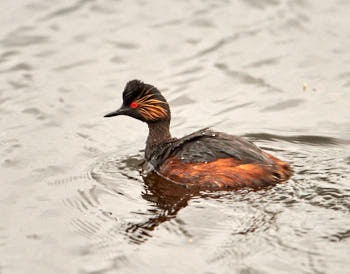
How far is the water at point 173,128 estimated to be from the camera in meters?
6.62

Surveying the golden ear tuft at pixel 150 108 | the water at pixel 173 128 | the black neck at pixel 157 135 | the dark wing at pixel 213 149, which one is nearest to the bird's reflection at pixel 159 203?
the water at pixel 173 128

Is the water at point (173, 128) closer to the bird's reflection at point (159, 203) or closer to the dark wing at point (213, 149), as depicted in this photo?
the bird's reflection at point (159, 203)

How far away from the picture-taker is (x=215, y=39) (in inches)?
522

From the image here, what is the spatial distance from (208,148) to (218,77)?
4.03 metres

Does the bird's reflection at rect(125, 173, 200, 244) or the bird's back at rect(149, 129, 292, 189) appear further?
the bird's back at rect(149, 129, 292, 189)

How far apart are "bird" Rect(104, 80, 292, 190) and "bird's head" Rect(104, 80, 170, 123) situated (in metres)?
0.01

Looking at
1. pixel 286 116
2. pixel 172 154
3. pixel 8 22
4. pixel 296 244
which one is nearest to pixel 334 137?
pixel 286 116

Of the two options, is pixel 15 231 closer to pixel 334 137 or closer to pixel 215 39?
pixel 334 137

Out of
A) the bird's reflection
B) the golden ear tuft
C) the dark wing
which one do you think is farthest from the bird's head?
the bird's reflection

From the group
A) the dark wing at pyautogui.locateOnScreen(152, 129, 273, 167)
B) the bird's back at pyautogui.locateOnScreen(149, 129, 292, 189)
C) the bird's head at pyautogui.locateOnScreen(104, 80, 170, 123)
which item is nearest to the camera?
the bird's back at pyautogui.locateOnScreen(149, 129, 292, 189)

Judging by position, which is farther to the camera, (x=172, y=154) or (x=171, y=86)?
(x=171, y=86)

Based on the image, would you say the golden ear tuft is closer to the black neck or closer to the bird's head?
the bird's head

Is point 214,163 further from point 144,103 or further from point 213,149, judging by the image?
point 144,103

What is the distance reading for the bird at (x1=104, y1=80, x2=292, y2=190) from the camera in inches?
307
